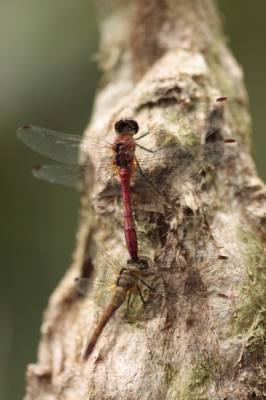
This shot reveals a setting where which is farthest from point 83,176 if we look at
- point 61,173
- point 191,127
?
point 191,127

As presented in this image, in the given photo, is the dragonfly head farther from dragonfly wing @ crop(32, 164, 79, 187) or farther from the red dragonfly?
dragonfly wing @ crop(32, 164, 79, 187)

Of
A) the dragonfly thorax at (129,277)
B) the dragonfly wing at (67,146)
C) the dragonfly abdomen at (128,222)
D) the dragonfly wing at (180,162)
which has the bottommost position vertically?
the dragonfly thorax at (129,277)

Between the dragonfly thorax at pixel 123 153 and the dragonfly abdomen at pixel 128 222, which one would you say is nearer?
the dragonfly abdomen at pixel 128 222

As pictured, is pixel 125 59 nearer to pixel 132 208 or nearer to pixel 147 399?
pixel 132 208

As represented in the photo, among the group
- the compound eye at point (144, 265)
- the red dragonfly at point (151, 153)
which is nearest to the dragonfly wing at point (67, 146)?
the red dragonfly at point (151, 153)

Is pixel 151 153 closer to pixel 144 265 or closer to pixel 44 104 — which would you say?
pixel 144 265

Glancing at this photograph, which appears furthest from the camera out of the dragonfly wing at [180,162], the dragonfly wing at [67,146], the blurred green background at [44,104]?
the blurred green background at [44,104]

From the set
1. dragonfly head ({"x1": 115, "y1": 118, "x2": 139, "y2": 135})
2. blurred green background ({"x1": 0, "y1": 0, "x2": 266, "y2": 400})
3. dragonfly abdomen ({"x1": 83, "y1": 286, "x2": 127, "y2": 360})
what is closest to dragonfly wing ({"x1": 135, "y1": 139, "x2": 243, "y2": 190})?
dragonfly head ({"x1": 115, "y1": 118, "x2": 139, "y2": 135})

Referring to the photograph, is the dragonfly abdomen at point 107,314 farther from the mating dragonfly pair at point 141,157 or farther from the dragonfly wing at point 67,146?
the dragonfly wing at point 67,146
